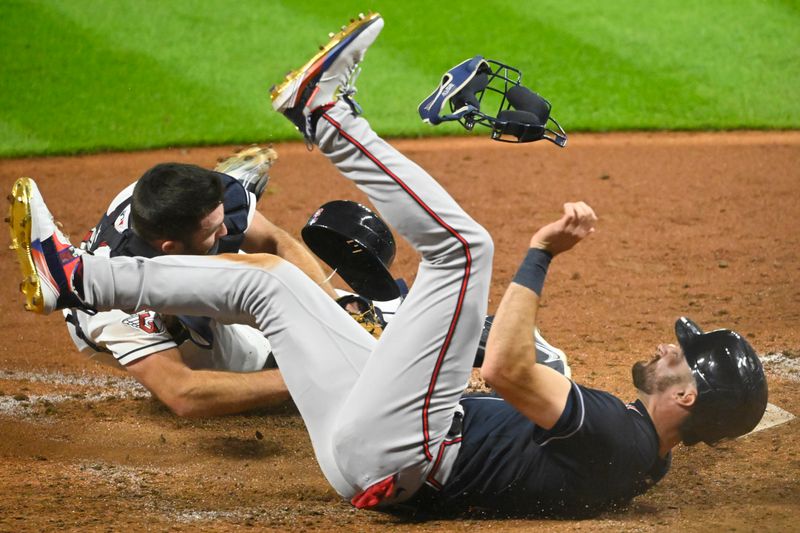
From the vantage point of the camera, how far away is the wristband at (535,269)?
2.83 metres

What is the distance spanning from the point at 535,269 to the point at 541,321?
213 cm

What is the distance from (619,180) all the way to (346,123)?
4.29 metres

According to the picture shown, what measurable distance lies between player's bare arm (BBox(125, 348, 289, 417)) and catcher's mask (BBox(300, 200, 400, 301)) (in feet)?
2.17

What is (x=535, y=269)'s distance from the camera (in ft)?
9.37

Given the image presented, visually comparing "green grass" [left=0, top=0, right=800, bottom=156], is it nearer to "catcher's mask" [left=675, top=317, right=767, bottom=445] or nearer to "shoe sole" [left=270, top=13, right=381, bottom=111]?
"shoe sole" [left=270, top=13, right=381, bottom=111]

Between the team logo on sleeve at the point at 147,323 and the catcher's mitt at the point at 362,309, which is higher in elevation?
the catcher's mitt at the point at 362,309

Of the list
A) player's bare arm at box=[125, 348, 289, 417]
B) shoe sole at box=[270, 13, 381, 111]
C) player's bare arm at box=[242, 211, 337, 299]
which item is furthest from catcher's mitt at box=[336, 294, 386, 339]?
shoe sole at box=[270, 13, 381, 111]

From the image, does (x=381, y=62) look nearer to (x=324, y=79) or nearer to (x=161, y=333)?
(x=161, y=333)

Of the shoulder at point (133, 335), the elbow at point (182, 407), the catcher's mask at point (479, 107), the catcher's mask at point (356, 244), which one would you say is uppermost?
the catcher's mask at point (479, 107)

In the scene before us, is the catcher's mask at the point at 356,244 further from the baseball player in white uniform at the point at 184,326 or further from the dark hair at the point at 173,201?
the dark hair at the point at 173,201

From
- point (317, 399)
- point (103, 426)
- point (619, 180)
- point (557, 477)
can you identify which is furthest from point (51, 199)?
point (557, 477)

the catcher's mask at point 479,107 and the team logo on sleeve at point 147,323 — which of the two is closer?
the catcher's mask at point 479,107

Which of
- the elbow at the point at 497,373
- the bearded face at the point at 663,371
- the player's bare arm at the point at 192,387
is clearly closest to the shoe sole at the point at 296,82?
the elbow at the point at 497,373

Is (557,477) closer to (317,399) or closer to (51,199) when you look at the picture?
(317,399)
